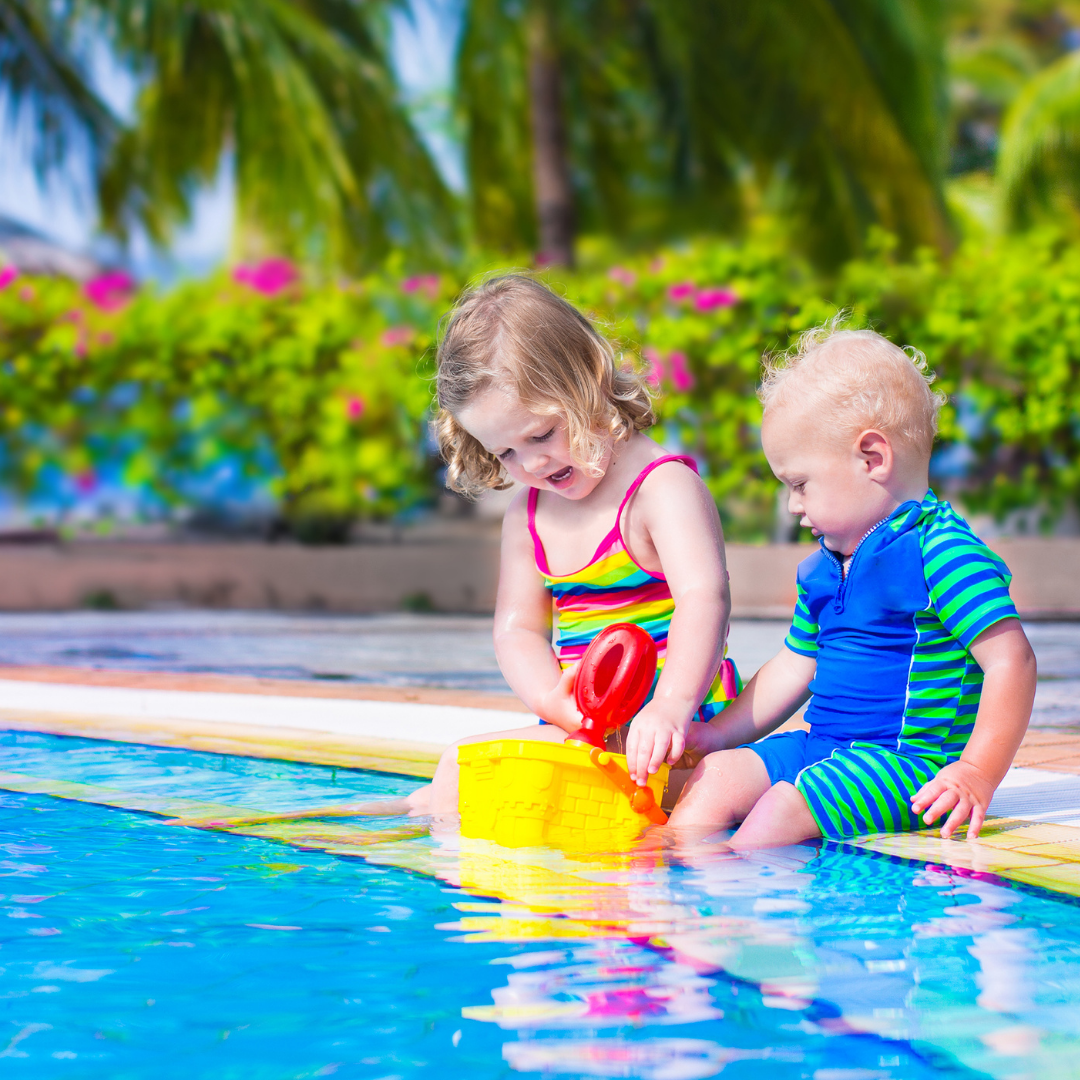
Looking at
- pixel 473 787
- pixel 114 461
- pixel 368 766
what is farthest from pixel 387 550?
pixel 473 787

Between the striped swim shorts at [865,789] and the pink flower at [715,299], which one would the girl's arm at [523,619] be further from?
the pink flower at [715,299]

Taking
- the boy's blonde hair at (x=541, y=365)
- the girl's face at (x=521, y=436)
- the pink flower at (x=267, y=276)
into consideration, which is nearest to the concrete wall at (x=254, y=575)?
the pink flower at (x=267, y=276)

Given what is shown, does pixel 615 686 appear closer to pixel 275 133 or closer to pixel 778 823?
pixel 778 823

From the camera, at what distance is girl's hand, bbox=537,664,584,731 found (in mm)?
2605

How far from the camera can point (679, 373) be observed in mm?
9266

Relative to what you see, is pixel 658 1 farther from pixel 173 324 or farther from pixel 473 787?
pixel 473 787

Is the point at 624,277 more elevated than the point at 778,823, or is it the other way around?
the point at 624,277

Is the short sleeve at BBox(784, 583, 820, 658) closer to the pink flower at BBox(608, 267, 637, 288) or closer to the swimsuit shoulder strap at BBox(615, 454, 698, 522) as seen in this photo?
the swimsuit shoulder strap at BBox(615, 454, 698, 522)

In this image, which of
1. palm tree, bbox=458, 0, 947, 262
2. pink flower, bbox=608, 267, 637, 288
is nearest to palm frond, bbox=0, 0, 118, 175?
palm tree, bbox=458, 0, 947, 262

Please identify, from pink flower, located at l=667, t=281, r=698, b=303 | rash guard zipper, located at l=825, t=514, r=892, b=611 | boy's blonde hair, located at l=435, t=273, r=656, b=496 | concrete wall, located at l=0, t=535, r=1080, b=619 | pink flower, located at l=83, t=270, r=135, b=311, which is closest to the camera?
rash guard zipper, located at l=825, t=514, r=892, b=611

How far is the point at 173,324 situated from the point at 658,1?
656cm

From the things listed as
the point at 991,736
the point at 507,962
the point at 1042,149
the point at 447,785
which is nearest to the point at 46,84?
the point at 447,785

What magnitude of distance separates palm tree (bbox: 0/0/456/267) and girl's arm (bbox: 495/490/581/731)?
1112 centimetres

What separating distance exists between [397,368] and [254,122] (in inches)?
194
